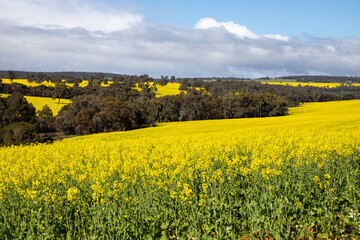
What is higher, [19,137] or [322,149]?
[322,149]

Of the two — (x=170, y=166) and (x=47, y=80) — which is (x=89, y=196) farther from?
(x=47, y=80)

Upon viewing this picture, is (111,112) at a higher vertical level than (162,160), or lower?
lower

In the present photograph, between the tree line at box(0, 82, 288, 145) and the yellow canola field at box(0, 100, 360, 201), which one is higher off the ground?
the yellow canola field at box(0, 100, 360, 201)

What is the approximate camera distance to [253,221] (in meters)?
6.63

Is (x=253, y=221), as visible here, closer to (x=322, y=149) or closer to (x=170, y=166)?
(x=170, y=166)

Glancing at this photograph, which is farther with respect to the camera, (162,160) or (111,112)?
(111,112)

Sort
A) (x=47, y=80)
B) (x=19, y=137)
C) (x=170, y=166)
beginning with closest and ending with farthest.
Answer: (x=170, y=166) < (x=19, y=137) < (x=47, y=80)

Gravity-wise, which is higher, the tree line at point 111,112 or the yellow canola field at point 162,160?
the yellow canola field at point 162,160

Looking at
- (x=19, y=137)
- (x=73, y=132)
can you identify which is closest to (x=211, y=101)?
(x=73, y=132)

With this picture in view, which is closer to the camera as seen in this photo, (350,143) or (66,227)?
(66,227)

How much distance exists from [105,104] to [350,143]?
4966 centimetres

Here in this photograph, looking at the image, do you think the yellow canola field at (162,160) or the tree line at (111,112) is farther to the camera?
the tree line at (111,112)

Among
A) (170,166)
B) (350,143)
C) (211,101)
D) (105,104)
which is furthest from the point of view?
(211,101)

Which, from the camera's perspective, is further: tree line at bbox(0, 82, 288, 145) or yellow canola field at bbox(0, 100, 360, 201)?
tree line at bbox(0, 82, 288, 145)
